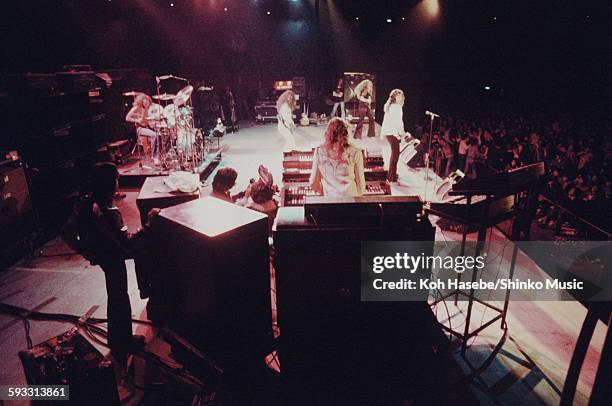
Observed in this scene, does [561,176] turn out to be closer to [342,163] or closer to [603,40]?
[342,163]

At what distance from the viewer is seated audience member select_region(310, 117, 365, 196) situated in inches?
160

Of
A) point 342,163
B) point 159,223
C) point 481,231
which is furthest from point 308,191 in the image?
point 159,223

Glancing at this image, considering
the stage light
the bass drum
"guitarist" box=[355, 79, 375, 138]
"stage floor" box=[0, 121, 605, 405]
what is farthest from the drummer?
the stage light

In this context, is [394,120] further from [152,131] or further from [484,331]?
[152,131]

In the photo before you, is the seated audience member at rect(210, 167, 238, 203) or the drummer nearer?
the seated audience member at rect(210, 167, 238, 203)

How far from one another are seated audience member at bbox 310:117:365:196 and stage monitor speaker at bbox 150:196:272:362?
1.98m

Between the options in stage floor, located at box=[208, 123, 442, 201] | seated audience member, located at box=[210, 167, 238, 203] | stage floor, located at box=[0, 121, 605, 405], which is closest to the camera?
stage floor, located at box=[0, 121, 605, 405]

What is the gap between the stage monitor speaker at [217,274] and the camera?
6.46 ft

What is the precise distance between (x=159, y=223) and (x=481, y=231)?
90.8 inches

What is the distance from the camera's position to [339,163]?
4.11 m

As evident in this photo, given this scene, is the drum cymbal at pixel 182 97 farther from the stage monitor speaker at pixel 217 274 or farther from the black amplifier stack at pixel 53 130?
the stage monitor speaker at pixel 217 274

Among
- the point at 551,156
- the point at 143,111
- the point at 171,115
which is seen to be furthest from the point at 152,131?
the point at 551,156

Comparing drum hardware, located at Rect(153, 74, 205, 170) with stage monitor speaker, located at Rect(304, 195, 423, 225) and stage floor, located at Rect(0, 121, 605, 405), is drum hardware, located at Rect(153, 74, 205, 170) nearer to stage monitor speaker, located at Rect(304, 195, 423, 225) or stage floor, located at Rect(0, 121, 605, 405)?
stage floor, located at Rect(0, 121, 605, 405)

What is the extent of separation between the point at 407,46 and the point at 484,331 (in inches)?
688
